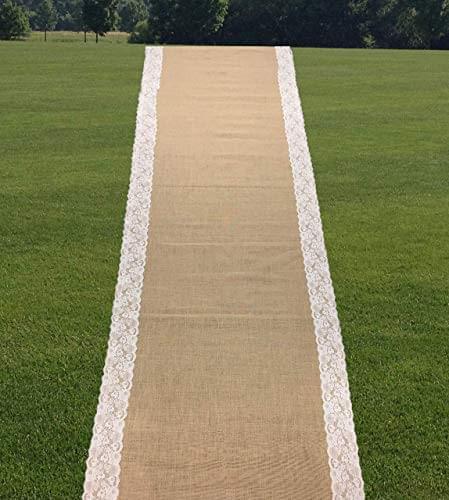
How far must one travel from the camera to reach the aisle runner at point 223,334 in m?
3.76

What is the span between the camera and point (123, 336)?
4711 millimetres

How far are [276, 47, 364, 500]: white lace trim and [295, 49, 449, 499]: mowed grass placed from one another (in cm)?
6

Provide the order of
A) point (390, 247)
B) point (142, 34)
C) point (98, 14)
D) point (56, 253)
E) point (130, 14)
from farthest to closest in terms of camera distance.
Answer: point (130, 14)
point (142, 34)
point (98, 14)
point (390, 247)
point (56, 253)

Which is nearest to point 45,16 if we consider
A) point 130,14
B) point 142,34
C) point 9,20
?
point 130,14

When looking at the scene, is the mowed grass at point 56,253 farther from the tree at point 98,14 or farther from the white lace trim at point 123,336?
the tree at point 98,14

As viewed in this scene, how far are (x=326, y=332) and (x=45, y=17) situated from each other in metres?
46.0

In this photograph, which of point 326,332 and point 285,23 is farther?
point 285,23

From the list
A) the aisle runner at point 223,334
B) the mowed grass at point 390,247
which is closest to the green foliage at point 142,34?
the mowed grass at point 390,247

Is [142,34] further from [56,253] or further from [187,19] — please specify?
[56,253]

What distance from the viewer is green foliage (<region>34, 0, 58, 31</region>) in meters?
46.5

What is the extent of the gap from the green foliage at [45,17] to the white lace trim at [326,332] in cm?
4228

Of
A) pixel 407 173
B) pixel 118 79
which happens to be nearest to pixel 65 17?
pixel 118 79

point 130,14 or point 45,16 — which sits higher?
point 130,14

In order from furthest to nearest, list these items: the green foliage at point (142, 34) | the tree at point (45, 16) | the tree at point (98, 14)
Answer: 1. the tree at point (45, 16)
2. the green foliage at point (142, 34)
3. the tree at point (98, 14)
